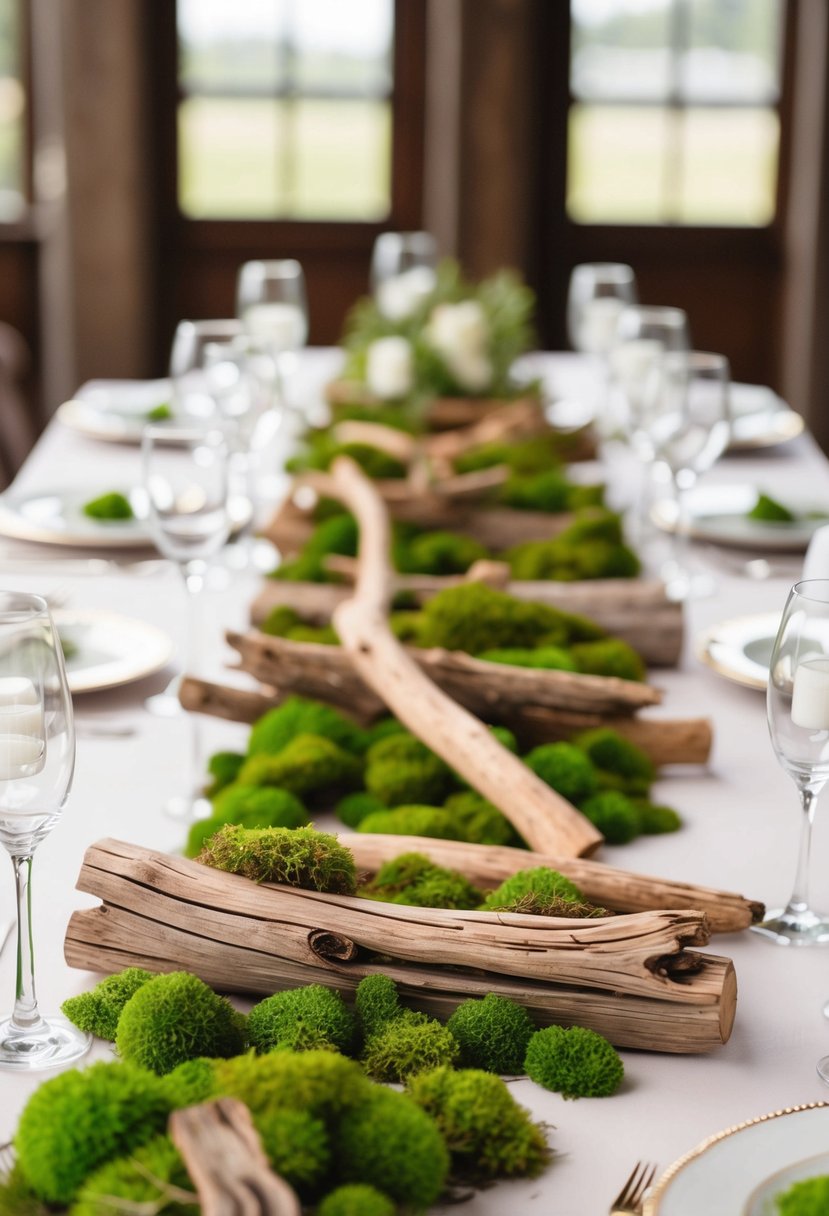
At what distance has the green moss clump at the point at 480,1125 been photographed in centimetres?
79

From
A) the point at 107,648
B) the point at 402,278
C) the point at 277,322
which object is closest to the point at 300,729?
the point at 107,648

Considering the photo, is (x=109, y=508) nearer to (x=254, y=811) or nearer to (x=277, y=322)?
(x=277, y=322)

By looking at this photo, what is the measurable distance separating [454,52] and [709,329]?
53.3 inches

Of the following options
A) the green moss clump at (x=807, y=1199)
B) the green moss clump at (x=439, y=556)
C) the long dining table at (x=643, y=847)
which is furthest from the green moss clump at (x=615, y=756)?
the green moss clump at (x=807, y=1199)

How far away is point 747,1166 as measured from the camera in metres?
0.76

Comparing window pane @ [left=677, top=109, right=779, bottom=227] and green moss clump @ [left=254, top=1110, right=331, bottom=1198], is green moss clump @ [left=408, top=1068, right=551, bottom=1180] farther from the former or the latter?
window pane @ [left=677, top=109, right=779, bottom=227]

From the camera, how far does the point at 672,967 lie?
0.91 metres

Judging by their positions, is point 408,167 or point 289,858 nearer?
point 289,858

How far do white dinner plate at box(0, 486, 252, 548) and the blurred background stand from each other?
2.88 m

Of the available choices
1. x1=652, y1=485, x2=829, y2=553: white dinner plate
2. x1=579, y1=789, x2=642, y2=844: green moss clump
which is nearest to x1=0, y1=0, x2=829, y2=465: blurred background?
x1=652, y1=485, x2=829, y2=553: white dinner plate

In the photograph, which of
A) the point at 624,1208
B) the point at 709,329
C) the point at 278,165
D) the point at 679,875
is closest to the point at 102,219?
the point at 278,165

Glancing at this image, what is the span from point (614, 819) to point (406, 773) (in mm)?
179

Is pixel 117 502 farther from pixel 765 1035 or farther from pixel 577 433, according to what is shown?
pixel 765 1035

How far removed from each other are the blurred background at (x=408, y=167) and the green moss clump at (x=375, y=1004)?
169 inches
